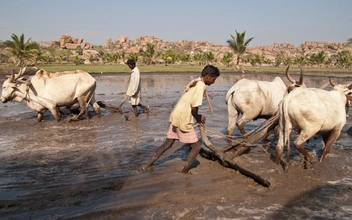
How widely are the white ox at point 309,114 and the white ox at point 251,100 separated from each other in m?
1.30

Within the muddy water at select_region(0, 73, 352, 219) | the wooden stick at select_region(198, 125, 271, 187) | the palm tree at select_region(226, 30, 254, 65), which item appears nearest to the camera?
the muddy water at select_region(0, 73, 352, 219)

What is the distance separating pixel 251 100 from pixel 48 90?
6.15 metres

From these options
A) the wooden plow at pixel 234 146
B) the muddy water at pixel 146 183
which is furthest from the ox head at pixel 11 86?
the wooden plow at pixel 234 146

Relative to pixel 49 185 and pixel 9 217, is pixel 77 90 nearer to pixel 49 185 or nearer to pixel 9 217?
pixel 49 185

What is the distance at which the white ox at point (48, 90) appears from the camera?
940cm

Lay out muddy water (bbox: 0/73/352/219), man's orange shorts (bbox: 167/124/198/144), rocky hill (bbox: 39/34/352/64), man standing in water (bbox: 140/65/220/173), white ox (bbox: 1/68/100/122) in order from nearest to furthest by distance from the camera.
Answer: muddy water (bbox: 0/73/352/219)
man standing in water (bbox: 140/65/220/173)
man's orange shorts (bbox: 167/124/198/144)
white ox (bbox: 1/68/100/122)
rocky hill (bbox: 39/34/352/64)

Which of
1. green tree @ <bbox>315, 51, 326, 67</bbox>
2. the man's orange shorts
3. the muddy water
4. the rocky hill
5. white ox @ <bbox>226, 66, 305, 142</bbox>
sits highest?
the rocky hill

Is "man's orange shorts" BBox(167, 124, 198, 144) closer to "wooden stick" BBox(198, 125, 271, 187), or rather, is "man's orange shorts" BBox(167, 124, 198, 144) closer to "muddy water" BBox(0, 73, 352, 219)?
"wooden stick" BBox(198, 125, 271, 187)

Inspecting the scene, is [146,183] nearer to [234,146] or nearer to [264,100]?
[234,146]

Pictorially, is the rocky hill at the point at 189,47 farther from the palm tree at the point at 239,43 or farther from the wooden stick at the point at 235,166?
the wooden stick at the point at 235,166

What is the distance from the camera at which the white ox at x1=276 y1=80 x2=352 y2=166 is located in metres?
5.11

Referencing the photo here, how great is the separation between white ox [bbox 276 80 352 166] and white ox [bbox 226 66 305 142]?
130cm

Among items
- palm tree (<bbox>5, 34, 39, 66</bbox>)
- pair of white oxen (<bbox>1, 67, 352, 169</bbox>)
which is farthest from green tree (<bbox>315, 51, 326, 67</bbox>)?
pair of white oxen (<bbox>1, 67, 352, 169</bbox>)

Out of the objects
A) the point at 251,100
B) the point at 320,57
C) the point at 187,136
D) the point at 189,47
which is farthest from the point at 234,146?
the point at 189,47
